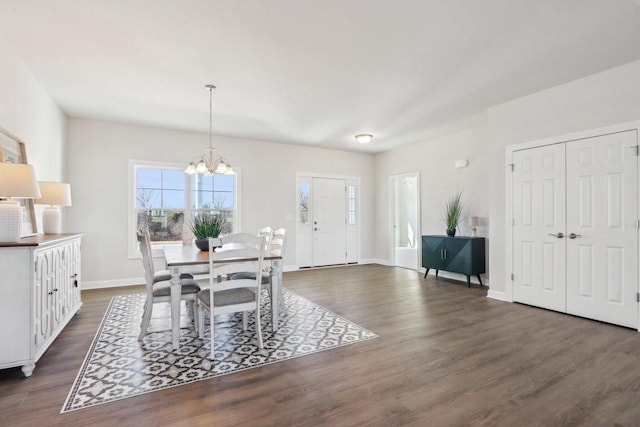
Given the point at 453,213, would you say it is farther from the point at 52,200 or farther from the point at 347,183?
the point at 52,200

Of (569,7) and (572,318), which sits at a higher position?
(569,7)

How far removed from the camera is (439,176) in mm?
6234

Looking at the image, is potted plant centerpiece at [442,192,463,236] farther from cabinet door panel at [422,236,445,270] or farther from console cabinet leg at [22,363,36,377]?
console cabinet leg at [22,363,36,377]

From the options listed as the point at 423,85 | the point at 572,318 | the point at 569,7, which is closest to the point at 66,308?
the point at 423,85

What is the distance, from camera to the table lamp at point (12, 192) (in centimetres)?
234

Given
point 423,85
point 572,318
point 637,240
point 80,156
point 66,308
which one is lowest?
point 572,318

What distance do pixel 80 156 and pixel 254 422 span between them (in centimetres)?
515

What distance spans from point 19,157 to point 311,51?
305 centimetres

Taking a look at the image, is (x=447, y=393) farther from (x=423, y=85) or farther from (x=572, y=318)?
(x=423, y=85)

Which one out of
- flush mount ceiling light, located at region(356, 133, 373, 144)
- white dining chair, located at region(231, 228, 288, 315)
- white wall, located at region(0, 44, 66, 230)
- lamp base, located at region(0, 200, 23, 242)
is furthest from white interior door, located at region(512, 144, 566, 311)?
white wall, located at region(0, 44, 66, 230)

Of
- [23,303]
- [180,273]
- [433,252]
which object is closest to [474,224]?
[433,252]

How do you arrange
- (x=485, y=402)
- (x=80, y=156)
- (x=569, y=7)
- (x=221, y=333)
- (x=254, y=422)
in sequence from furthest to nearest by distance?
(x=80, y=156), (x=221, y=333), (x=569, y=7), (x=485, y=402), (x=254, y=422)

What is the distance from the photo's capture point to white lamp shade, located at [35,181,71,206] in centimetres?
346

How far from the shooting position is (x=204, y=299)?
9.40ft
